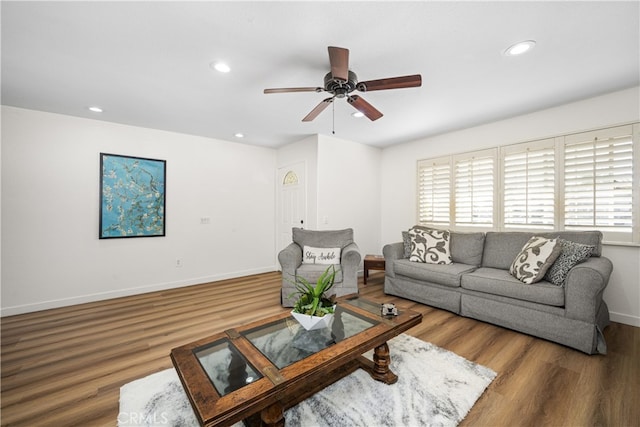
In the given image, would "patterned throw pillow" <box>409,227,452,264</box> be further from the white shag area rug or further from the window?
the white shag area rug

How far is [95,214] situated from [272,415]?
377cm

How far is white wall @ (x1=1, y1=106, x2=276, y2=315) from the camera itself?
306 cm

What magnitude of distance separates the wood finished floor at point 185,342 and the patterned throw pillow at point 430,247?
24.9 inches

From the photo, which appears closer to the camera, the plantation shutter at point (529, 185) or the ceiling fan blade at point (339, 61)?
the ceiling fan blade at point (339, 61)

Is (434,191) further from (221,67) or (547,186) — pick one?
(221,67)

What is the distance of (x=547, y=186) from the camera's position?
316 cm

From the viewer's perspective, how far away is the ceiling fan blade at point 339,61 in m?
1.64

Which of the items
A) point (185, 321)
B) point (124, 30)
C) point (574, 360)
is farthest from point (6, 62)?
point (574, 360)

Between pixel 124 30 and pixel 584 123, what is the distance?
4537 mm

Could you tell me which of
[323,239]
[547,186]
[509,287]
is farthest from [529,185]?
[323,239]

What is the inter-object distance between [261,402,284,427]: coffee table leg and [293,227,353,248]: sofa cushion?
241cm

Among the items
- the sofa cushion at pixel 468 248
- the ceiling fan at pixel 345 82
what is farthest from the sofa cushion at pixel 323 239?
the ceiling fan at pixel 345 82

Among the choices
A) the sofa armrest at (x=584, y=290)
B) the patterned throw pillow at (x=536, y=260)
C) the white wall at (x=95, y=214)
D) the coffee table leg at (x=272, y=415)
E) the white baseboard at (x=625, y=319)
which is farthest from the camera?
the white wall at (x=95, y=214)

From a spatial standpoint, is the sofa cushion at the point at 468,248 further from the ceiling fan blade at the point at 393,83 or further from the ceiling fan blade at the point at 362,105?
the ceiling fan blade at the point at 393,83
